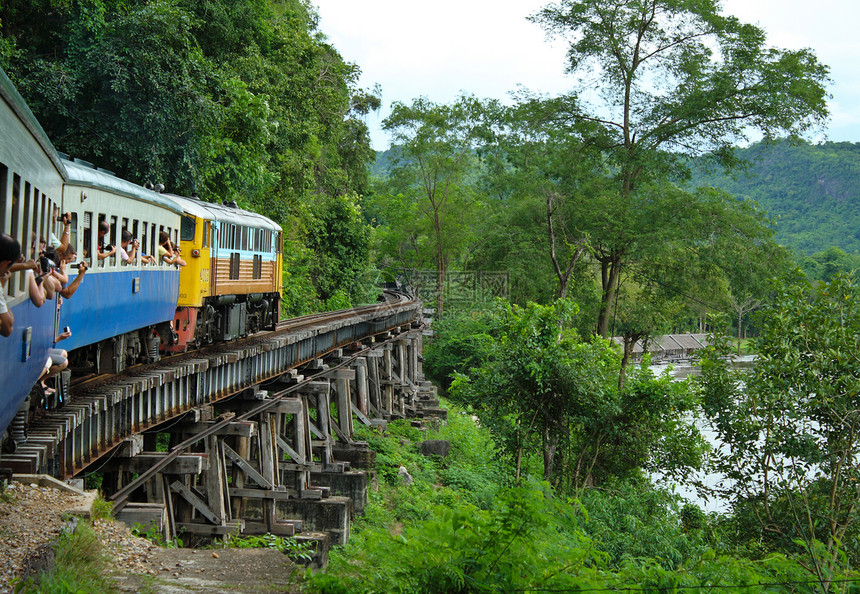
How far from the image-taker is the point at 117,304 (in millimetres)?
8602

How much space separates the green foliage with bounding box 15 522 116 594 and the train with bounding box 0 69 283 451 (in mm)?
825

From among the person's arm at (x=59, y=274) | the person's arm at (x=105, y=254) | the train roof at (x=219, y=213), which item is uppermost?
the train roof at (x=219, y=213)

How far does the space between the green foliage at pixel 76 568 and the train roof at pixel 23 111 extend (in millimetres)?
2471

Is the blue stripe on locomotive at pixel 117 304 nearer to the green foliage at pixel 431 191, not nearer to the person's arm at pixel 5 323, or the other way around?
the person's arm at pixel 5 323

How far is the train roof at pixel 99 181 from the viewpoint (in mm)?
7068

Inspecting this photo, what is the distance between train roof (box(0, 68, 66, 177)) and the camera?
13.0 feet

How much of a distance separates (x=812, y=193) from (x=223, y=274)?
68.1 m

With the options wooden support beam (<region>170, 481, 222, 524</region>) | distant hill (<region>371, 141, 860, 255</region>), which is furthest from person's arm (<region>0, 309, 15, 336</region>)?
distant hill (<region>371, 141, 860, 255</region>)

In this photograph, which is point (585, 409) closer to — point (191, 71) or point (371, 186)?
point (191, 71)

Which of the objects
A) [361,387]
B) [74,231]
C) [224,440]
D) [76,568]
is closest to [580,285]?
[361,387]

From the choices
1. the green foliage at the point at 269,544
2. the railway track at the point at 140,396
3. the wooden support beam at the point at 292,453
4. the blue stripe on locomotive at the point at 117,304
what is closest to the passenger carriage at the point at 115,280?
the blue stripe on locomotive at the point at 117,304

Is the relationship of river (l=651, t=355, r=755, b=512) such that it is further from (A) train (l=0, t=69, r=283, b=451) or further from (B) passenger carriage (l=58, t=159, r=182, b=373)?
(B) passenger carriage (l=58, t=159, r=182, b=373)

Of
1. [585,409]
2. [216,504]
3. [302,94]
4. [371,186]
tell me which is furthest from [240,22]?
[371,186]

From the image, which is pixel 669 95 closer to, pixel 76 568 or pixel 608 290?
pixel 608 290
